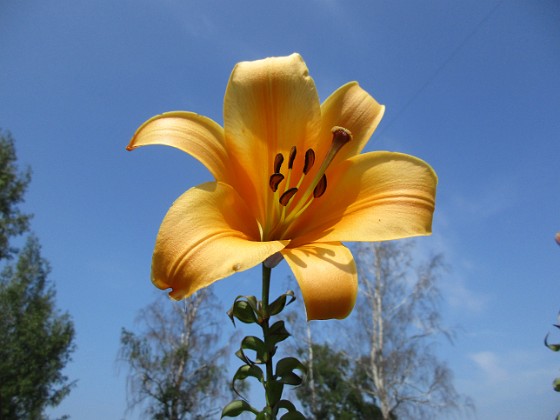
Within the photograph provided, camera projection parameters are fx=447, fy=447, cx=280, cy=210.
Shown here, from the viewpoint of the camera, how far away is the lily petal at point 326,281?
61cm

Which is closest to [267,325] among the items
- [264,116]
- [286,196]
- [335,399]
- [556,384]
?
[286,196]

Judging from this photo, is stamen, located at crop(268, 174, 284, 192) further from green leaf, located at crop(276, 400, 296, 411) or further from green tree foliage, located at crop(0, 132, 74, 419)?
green tree foliage, located at crop(0, 132, 74, 419)

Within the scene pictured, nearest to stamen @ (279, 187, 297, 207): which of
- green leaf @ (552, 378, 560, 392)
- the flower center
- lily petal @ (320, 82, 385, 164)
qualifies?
the flower center

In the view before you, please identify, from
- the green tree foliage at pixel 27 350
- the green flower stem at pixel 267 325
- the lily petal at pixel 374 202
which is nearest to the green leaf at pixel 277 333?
the green flower stem at pixel 267 325

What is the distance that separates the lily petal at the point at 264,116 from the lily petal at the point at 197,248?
0.14 metres

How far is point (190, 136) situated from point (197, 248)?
0.68ft

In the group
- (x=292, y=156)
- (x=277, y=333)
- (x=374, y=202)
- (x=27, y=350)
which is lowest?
(x=277, y=333)

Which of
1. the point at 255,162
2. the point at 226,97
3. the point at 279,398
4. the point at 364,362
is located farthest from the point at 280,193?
the point at 364,362

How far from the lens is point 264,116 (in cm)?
86

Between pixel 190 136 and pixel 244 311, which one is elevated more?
pixel 190 136

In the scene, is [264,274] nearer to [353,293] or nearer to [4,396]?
[353,293]

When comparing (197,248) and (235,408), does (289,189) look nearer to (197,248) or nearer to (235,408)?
(197,248)

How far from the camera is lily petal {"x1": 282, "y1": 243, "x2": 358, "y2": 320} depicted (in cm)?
61

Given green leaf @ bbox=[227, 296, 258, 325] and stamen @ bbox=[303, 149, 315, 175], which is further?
stamen @ bbox=[303, 149, 315, 175]
